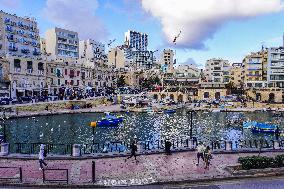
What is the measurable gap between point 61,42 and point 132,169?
375 feet

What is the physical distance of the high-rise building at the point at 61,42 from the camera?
134500 millimetres

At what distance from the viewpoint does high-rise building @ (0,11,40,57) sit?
102875 millimetres

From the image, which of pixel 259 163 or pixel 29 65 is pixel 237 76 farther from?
pixel 259 163

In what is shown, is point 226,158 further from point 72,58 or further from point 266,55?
point 266,55

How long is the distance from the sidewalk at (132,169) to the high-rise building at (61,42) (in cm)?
10311

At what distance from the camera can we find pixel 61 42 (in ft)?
450

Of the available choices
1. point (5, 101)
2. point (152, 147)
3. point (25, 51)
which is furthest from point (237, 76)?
point (152, 147)

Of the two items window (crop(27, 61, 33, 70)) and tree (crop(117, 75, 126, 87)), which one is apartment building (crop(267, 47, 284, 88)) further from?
window (crop(27, 61, 33, 70))

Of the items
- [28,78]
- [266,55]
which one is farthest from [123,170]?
[266,55]

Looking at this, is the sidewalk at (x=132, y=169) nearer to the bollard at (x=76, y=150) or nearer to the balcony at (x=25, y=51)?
the bollard at (x=76, y=150)

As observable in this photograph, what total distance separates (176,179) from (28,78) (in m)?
86.8

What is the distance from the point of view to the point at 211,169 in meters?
29.2

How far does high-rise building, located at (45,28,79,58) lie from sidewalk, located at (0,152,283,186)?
338 ft

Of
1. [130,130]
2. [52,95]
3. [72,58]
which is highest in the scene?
[72,58]
